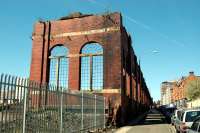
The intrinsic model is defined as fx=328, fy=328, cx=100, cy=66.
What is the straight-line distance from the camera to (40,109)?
12375 mm

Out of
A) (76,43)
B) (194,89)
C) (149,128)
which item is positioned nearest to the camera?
(149,128)

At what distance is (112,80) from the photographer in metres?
29.9

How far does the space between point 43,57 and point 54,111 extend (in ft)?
66.3

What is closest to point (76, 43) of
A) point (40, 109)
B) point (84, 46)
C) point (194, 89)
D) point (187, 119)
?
point (84, 46)

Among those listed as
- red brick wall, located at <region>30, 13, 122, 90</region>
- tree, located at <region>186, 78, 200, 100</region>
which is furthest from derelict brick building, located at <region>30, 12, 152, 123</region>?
tree, located at <region>186, 78, 200, 100</region>

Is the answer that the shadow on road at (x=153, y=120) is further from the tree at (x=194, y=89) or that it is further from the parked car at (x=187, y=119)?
the tree at (x=194, y=89)

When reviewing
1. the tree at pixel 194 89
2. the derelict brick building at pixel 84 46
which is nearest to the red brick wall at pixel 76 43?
the derelict brick building at pixel 84 46

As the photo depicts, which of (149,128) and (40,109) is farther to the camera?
(149,128)

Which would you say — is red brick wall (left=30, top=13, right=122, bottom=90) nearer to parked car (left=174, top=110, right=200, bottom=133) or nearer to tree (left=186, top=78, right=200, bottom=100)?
parked car (left=174, top=110, right=200, bottom=133)

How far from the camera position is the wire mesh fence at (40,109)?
31.7 ft

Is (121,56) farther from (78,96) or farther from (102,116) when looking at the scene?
(78,96)

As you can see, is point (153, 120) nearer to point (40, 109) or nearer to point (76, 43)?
point (76, 43)

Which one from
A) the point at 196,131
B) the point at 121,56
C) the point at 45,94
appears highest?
the point at 121,56

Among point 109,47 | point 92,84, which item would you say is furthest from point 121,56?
point 92,84
